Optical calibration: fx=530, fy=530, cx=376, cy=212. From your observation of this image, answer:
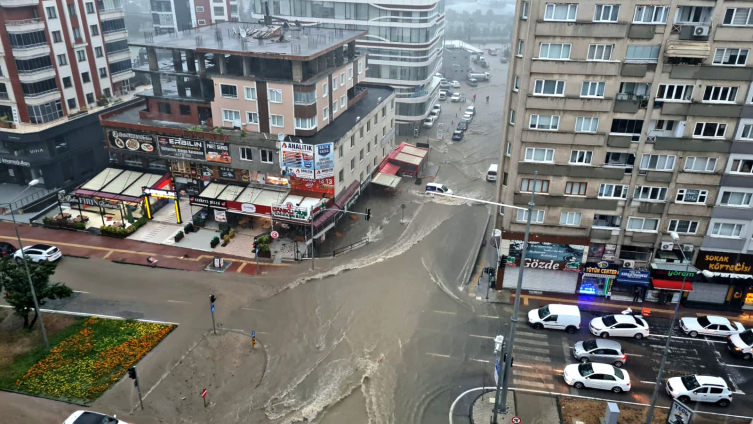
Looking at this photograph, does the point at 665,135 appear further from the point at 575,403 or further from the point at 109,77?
the point at 109,77

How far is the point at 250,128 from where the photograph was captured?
56.3 metres

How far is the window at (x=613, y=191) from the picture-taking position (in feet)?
142

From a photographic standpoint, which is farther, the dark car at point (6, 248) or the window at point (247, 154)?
the window at point (247, 154)

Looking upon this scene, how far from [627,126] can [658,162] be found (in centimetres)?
399

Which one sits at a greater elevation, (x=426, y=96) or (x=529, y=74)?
(x=529, y=74)

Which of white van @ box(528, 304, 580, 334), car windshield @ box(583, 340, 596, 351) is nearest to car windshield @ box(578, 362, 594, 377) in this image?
car windshield @ box(583, 340, 596, 351)

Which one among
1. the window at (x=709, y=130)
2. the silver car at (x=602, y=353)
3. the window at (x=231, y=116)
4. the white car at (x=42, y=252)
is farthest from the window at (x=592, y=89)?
the white car at (x=42, y=252)

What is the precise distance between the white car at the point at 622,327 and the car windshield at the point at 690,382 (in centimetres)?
528

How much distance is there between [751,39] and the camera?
123ft

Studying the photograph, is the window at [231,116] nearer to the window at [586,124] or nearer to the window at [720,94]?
the window at [586,124]

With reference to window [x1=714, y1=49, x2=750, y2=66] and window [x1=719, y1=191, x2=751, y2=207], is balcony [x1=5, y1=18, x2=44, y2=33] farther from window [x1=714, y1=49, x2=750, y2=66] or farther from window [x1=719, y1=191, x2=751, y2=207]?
window [x1=719, y1=191, x2=751, y2=207]

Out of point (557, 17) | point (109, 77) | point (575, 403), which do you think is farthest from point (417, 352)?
point (109, 77)

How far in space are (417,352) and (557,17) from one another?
2685cm

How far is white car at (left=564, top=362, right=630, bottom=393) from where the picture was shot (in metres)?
35.7
